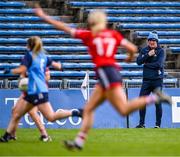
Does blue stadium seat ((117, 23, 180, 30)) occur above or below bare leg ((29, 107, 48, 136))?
above

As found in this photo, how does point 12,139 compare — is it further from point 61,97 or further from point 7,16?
point 7,16

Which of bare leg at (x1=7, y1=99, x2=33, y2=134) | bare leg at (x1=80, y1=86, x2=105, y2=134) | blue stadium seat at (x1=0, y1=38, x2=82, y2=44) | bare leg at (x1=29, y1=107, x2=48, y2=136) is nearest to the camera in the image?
bare leg at (x1=80, y1=86, x2=105, y2=134)

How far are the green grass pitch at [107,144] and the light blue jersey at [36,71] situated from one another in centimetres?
98

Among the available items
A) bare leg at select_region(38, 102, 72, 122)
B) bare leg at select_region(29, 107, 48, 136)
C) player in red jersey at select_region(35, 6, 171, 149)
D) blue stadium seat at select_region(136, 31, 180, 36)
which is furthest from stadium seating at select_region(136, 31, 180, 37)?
player in red jersey at select_region(35, 6, 171, 149)

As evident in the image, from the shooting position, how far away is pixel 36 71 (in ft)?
40.5

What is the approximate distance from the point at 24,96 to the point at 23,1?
14368 mm

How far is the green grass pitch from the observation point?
11016 mm

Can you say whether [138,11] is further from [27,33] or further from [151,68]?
[151,68]

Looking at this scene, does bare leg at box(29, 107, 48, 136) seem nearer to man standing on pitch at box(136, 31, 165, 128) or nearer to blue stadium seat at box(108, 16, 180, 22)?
man standing on pitch at box(136, 31, 165, 128)

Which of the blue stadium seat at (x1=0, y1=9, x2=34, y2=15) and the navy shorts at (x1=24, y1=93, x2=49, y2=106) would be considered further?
the blue stadium seat at (x1=0, y1=9, x2=34, y2=15)

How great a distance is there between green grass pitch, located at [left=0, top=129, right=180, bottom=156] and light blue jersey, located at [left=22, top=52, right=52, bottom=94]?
984mm

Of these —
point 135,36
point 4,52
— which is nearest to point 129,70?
point 135,36

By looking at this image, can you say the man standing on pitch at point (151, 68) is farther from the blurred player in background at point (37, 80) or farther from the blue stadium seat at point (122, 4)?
the blue stadium seat at point (122, 4)

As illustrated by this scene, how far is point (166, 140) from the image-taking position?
1346 centimetres
